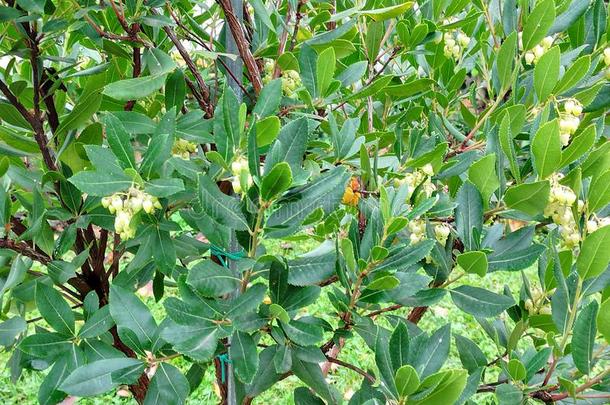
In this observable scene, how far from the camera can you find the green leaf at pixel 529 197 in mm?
700

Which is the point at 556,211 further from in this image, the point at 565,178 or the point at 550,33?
the point at 550,33

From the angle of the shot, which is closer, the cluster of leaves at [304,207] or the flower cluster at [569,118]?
the cluster of leaves at [304,207]

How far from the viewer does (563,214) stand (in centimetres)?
79

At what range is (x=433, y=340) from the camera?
2.36 feet

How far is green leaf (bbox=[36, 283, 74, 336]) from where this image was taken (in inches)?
33.0

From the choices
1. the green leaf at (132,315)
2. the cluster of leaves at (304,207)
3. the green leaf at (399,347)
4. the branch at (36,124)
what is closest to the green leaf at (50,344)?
the cluster of leaves at (304,207)

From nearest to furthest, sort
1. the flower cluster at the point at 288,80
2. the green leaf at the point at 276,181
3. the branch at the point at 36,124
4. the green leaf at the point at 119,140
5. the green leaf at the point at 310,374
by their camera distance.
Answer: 1. the green leaf at the point at 276,181
2. the green leaf at the point at 119,140
3. the green leaf at the point at 310,374
4. the branch at the point at 36,124
5. the flower cluster at the point at 288,80

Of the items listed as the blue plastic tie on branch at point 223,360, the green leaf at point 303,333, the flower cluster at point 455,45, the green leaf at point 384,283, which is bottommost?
the blue plastic tie on branch at point 223,360

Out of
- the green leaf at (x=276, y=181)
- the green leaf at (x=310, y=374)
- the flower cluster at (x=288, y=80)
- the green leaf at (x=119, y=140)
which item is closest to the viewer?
the green leaf at (x=276, y=181)

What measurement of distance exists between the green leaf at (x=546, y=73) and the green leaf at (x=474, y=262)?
259 mm

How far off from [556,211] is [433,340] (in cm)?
24

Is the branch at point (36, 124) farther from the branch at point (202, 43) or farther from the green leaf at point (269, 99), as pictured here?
the green leaf at point (269, 99)

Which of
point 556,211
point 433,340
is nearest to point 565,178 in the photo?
point 556,211

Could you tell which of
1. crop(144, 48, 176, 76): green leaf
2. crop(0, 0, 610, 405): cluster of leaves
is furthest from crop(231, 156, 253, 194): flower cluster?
crop(144, 48, 176, 76): green leaf
